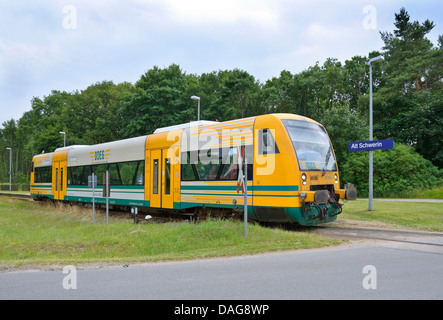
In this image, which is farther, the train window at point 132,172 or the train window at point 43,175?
the train window at point 43,175

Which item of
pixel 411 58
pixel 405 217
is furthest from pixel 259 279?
pixel 411 58

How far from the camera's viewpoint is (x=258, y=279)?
6172 mm

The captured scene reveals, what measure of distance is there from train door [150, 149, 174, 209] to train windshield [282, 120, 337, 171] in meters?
5.48

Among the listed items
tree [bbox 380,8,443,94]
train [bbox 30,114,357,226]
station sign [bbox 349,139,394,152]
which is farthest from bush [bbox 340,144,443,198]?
train [bbox 30,114,357,226]

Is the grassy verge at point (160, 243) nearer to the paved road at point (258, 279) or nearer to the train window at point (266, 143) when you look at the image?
the paved road at point (258, 279)

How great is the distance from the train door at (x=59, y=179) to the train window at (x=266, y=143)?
642 inches

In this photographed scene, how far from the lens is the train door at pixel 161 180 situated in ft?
50.1

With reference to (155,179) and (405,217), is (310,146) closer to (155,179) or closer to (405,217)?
(405,217)

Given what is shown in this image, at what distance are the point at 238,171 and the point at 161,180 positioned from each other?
4505 millimetres

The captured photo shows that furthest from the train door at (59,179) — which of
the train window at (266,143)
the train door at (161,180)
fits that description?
the train window at (266,143)

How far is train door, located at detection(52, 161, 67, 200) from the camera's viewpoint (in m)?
24.3

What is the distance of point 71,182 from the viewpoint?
76.8 feet
